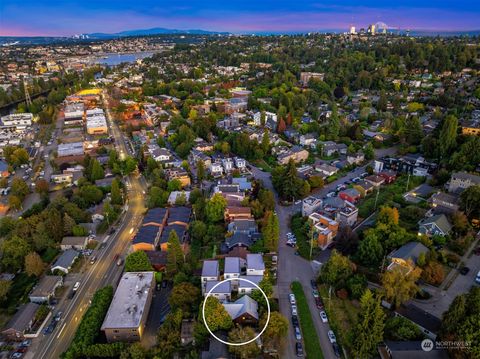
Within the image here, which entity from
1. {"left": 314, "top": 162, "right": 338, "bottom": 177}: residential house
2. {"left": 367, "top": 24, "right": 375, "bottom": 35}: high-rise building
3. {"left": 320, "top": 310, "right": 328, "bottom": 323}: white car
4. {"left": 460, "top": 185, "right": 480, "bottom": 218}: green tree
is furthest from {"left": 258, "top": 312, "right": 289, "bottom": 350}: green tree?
{"left": 367, "top": 24, "right": 375, "bottom": 35}: high-rise building

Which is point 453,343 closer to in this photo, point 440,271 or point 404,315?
point 404,315

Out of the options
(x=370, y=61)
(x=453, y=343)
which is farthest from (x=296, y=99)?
(x=453, y=343)

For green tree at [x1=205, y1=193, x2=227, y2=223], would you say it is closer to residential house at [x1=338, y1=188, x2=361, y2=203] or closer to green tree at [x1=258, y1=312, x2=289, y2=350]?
residential house at [x1=338, y1=188, x2=361, y2=203]

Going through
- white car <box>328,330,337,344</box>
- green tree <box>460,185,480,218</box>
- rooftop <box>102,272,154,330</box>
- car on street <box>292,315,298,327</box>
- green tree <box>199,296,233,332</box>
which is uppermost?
green tree <box>460,185,480,218</box>

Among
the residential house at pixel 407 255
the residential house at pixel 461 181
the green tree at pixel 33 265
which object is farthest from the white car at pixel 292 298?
the residential house at pixel 461 181

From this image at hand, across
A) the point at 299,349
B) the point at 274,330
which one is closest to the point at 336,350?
the point at 299,349
